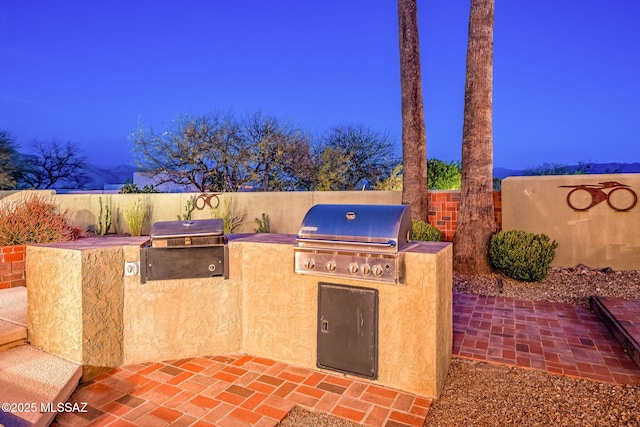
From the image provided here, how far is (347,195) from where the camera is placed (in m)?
9.34

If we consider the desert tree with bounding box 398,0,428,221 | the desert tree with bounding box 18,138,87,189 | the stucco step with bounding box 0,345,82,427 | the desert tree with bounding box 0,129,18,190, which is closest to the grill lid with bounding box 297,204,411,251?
the stucco step with bounding box 0,345,82,427

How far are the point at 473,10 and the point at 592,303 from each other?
497 centimetres

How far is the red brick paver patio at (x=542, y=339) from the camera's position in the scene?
3154 millimetres

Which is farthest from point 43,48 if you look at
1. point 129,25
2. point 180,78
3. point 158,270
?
point 158,270

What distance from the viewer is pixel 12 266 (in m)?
4.72

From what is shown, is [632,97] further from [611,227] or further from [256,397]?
[256,397]

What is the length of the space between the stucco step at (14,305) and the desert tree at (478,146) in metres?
5.83

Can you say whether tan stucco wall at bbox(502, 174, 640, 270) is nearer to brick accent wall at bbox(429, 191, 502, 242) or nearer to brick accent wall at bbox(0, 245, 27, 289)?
brick accent wall at bbox(429, 191, 502, 242)

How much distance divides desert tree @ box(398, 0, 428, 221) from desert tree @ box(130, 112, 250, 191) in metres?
8.56

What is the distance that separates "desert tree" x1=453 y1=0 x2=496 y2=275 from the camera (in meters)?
6.48

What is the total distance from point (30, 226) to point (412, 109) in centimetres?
648

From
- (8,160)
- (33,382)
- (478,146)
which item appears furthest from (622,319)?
(8,160)

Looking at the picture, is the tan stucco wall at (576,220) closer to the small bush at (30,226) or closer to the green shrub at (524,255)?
the green shrub at (524,255)

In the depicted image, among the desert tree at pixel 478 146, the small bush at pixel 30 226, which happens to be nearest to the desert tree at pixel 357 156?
the desert tree at pixel 478 146
